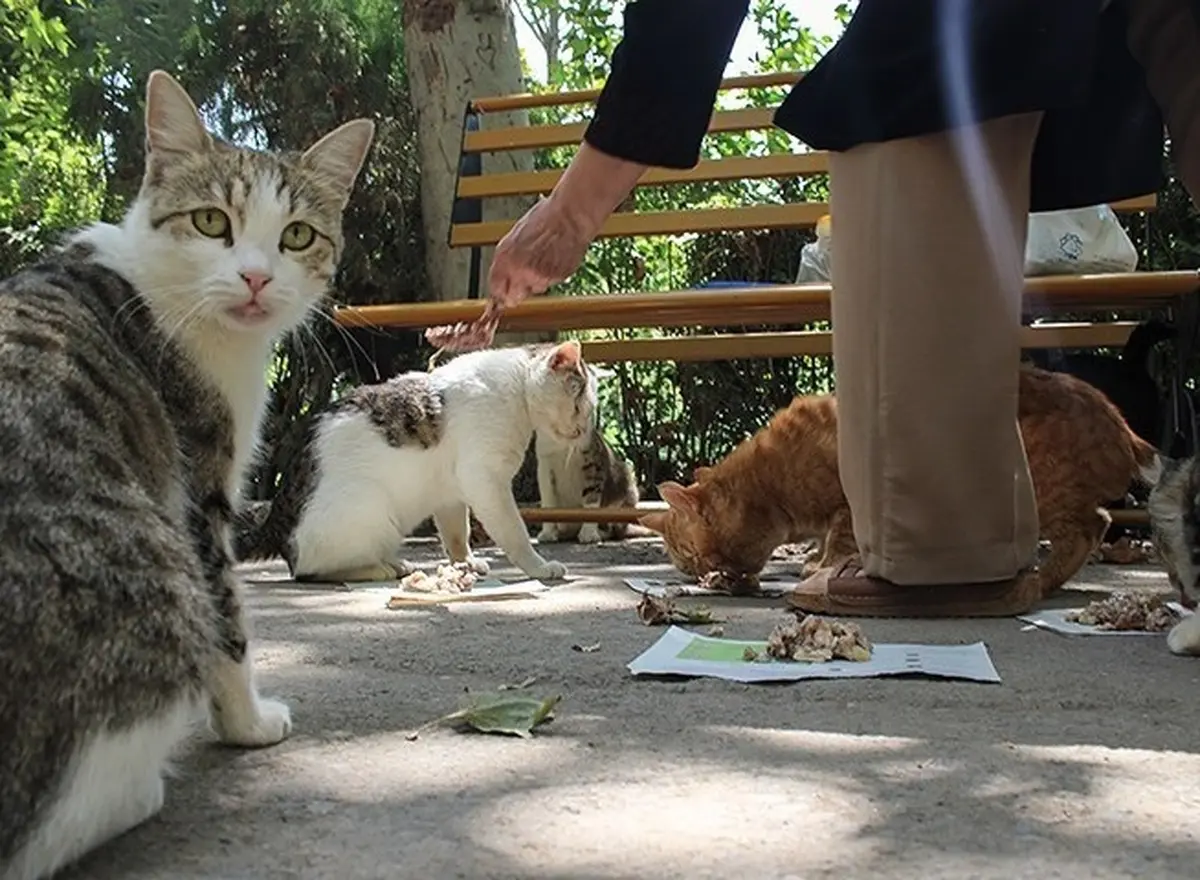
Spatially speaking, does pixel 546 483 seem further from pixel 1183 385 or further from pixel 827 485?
pixel 1183 385

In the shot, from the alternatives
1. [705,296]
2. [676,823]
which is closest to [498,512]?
[705,296]

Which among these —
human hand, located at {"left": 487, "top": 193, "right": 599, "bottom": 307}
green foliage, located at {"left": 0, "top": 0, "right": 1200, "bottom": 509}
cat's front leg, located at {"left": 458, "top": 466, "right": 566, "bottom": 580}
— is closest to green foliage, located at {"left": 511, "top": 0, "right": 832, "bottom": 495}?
green foliage, located at {"left": 0, "top": 0, "right": 1200, "bottom": 509}

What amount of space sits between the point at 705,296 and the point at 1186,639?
1.84 m

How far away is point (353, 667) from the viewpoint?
6.33 ft

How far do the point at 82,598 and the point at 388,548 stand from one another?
241 centimetres

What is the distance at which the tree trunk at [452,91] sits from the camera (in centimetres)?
473

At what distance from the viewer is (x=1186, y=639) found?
1.95 meters

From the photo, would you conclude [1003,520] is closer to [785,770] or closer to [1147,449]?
[1147,449]

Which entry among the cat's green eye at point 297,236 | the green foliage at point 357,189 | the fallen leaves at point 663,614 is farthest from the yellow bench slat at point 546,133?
the cat's green eye at point 297,236

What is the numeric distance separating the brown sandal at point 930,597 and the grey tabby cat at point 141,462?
1177 millimetres

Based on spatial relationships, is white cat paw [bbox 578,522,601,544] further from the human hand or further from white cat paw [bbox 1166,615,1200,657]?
white cat paw [bbox 1166,615,1200,657]

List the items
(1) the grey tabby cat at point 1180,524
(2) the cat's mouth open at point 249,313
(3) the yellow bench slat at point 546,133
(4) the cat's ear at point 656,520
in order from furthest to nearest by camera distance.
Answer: (3) the yellow bench slat at point 546,133 → (4) the cat's ear at point 656,520 → (1) the grey tabby cat at point 1180,524 → (2) the cat's mouth open at point 249,313

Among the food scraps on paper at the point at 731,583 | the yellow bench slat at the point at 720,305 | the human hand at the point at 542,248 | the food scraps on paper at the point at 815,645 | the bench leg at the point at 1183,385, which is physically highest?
the human hand at the point at 542,248

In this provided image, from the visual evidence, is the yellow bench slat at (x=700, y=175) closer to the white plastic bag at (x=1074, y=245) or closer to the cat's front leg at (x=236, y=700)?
the white plastic bag at (x=1074, y=245)
